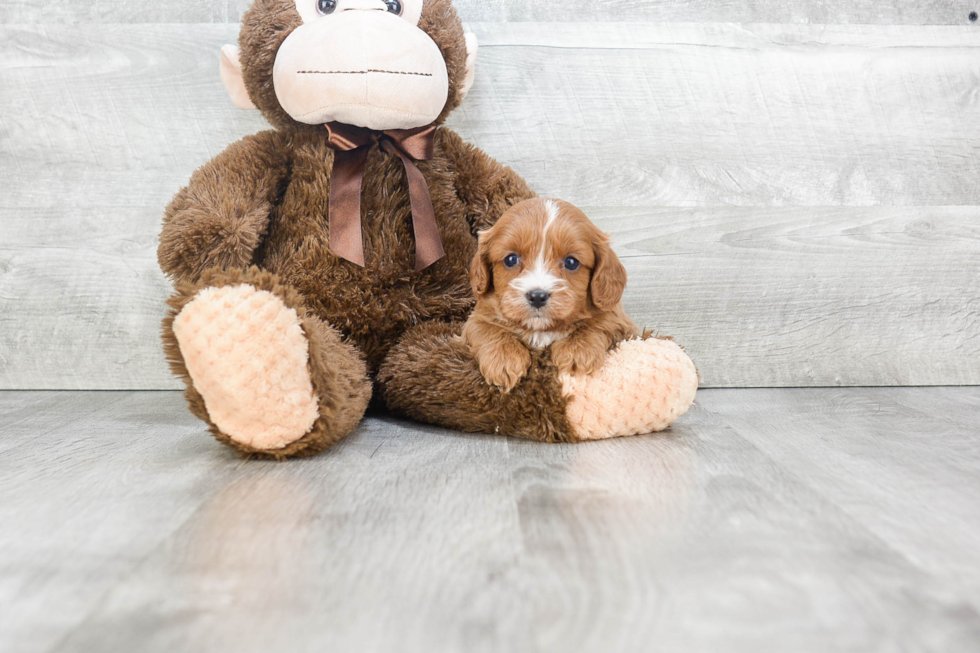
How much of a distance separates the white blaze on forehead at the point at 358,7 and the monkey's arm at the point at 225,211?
0.69 ft

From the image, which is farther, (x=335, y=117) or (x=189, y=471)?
(x=335, y=117)

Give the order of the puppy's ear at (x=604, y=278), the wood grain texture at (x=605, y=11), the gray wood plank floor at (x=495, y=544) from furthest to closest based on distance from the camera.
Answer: the wood grain texture at (x=605, y=11) → the puppy's ear at (x=604, y=278) → the gray wood plank floor at (x=495, y=544)

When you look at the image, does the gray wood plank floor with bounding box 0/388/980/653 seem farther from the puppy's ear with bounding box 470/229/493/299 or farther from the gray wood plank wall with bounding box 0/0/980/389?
the gray wood plank wall with bounding box 0/0/980/389

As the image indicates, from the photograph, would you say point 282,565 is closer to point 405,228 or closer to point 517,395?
point 517,395

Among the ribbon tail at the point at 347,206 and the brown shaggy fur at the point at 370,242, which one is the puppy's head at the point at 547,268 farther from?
the ribbon tail at the point at 347,206

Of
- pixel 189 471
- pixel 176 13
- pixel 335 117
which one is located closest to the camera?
pixel 189 471

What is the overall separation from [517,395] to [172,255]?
0.54 metres

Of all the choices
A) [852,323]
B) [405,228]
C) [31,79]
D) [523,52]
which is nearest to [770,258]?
[852,323]

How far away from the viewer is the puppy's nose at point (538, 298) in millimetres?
975

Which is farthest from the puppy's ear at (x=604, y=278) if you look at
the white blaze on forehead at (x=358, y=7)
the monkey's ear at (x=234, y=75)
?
the monkey's ear at (x=234, y=75)

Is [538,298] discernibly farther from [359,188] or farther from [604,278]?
[359,188]

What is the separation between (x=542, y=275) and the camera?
995mm

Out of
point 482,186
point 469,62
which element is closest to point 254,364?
point 482,186

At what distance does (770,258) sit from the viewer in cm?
149
